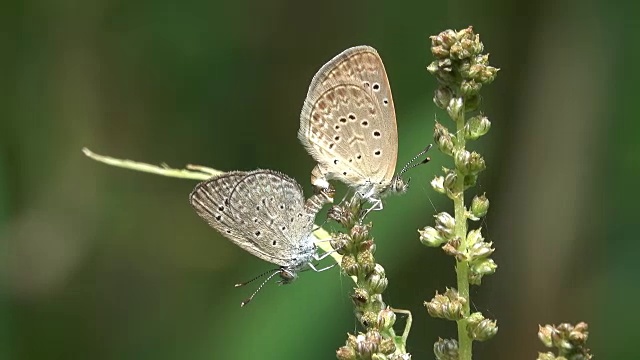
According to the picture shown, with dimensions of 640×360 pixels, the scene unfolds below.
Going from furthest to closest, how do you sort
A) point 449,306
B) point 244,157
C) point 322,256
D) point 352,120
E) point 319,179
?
point 244,157
point 319,179
point 352,120
point 322,256
point 449,306

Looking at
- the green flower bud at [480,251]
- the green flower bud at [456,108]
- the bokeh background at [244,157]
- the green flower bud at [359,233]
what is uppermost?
the green flower bud at [456,108]

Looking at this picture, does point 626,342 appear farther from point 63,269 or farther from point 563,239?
Result: point 63,269

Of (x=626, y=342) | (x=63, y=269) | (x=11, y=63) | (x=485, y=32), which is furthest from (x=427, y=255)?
(x=11, y=63)

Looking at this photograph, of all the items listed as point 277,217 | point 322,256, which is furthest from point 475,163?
point 277,217

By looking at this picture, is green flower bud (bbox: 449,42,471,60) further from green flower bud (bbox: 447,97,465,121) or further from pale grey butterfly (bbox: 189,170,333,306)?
pale grey butterfly (bbox: 189,170,333,306)

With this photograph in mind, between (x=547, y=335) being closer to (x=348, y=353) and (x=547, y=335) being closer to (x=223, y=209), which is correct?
(x=348, y=353)

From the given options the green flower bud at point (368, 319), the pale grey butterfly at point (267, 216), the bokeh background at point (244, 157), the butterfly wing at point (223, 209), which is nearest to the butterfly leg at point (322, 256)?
the pale grey butterfly at point (267, 216)

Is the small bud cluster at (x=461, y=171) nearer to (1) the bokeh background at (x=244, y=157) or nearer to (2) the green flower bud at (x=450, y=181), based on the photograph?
(2) the green flower bud at (x=450, y=181)
